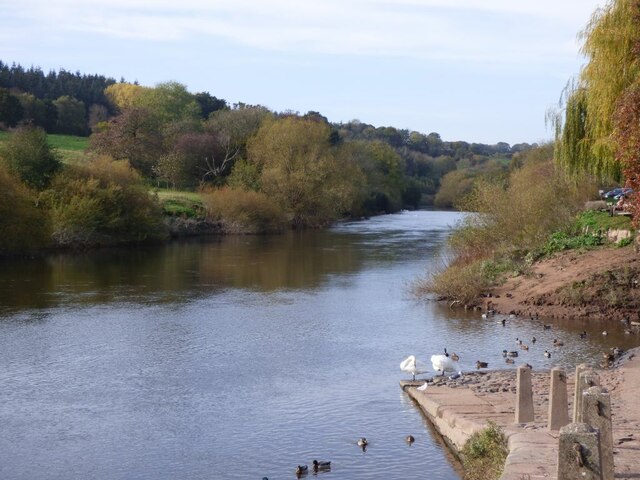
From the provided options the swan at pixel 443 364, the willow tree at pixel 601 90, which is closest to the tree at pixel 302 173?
the willow tree at pixel 601 90

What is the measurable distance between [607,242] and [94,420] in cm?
2105

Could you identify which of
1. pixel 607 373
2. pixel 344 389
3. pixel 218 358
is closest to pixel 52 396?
pixel 218 358

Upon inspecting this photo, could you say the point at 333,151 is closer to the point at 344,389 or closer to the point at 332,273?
the point at 332,273

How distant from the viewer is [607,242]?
31.9m

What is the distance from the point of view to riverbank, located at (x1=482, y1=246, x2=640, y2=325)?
28531 millimetres

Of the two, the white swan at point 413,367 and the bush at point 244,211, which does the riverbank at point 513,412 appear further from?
the bush at point 244,211

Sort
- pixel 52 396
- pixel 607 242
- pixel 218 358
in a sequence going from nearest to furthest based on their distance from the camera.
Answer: pixel 52 396, pixel 218 358, pixel 607 242

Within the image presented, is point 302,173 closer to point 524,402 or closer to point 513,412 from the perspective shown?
point 513,412

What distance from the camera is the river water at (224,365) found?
1568 cm

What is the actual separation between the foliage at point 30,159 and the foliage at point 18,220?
4429 mm

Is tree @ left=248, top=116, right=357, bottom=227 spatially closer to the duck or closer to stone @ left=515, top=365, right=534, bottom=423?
the duck

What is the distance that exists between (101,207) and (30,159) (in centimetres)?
553

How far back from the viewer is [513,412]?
53.1ft

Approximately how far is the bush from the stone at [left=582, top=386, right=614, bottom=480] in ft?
191
